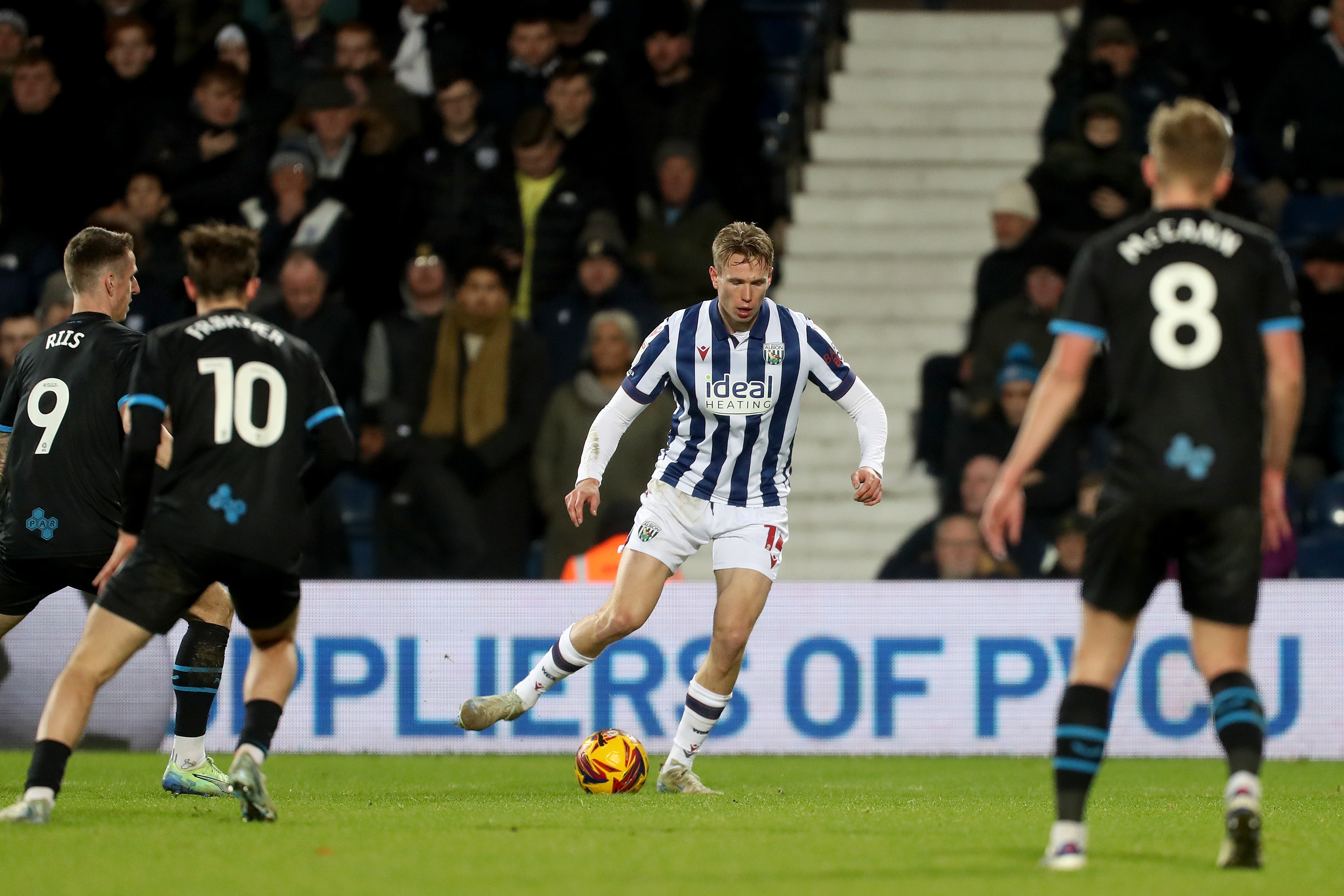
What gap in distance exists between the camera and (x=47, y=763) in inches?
223

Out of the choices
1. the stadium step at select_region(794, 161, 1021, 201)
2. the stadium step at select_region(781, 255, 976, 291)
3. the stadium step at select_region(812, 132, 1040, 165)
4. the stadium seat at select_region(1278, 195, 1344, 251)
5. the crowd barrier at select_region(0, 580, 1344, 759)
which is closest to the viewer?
the crowd barrier at select_region(0, 580, 1344, 759)

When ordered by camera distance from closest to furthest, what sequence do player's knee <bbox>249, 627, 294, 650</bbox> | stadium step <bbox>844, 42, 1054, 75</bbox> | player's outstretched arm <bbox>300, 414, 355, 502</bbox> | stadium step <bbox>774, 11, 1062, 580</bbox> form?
player's outstretched arm <bbox>300, 414, 355, 502</bbox>, player's knee <bbox>249, 627, 294, 650</bbox>, stadium step <bbox>774, 11, 1062, 580</bbox>, stadium step <bbox>844, 42, 1054, 75</bbox>

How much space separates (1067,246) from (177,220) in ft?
21.6

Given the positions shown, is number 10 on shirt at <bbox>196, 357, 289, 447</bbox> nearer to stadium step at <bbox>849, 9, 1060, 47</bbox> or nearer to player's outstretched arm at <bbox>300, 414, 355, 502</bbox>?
player's outstretched arm at <bbox>300, 414, 355, 502</bbox>

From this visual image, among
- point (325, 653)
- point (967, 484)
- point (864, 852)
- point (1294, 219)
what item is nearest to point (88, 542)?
point (864, 852)

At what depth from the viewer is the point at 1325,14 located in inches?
550

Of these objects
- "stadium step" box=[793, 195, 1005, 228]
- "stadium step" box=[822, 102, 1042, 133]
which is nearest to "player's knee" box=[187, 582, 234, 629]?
"stadium step" box=[793, 195, 1005, 228]

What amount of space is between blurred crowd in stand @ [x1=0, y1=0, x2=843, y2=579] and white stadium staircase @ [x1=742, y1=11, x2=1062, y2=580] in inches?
20.5

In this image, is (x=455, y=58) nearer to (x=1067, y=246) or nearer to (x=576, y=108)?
(x=576, y=108)

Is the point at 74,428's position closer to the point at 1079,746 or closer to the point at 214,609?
the point at 214,609

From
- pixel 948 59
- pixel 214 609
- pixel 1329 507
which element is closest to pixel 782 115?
pixel 948 59

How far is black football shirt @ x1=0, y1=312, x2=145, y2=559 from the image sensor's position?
6.76 metres

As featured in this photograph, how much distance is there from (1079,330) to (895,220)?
10080 millimetres

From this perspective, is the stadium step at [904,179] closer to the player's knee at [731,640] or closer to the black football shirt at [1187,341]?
the player's knee at [731,640]
